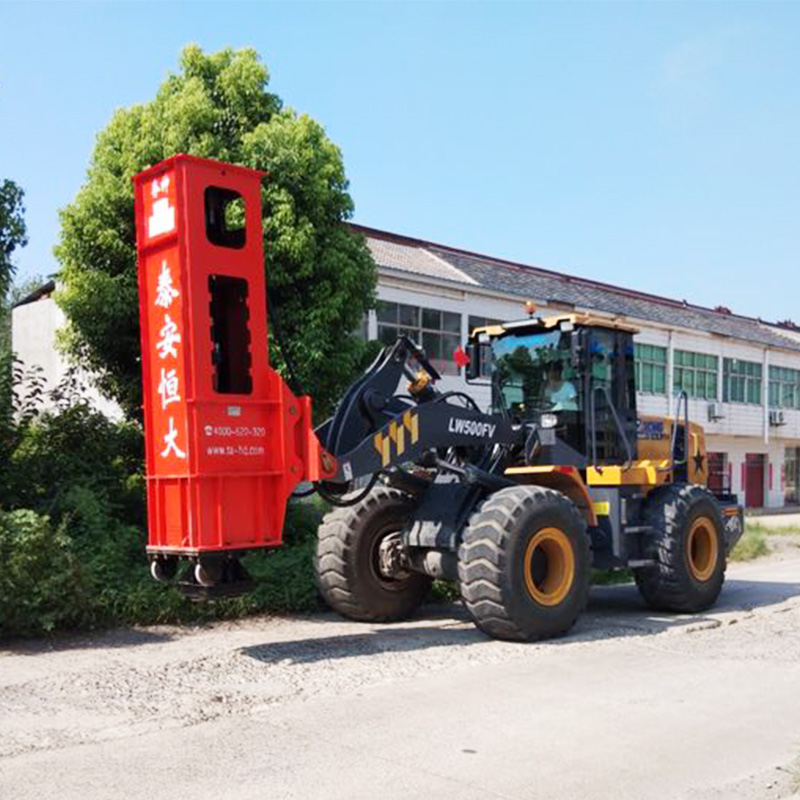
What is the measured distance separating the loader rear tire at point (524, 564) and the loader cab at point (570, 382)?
4.67 ft

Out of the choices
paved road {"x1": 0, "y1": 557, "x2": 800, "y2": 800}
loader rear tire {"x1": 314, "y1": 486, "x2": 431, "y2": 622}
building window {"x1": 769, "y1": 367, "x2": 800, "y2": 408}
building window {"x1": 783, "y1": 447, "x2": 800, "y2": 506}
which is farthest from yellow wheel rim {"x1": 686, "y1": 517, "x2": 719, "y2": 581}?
building window {"x1": 783, "y1": 447, "x2": 800, "y2": 506}

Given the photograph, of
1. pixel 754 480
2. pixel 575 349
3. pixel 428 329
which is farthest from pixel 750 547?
pixel 754 480

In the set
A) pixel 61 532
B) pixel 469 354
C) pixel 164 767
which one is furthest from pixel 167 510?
pixel 469 354

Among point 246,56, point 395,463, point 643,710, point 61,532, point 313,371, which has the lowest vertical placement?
point 643,710

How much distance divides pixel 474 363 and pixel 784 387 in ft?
117

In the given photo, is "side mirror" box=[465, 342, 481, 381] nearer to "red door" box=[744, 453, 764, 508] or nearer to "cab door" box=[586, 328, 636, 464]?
"cab door" box=[586, 328, 636, 464]

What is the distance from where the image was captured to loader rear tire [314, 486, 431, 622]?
10070 millimetres

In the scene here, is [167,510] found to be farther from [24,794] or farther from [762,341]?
[762,341]

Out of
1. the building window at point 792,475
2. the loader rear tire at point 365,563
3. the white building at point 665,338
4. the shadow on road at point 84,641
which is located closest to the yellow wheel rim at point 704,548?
the loader rear tire at point 365,563

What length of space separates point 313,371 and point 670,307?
28395mm

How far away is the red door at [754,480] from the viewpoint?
42062 millimetres

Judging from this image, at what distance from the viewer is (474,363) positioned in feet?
38.5

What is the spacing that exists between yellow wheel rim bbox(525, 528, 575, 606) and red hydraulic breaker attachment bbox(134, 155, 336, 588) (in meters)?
2.21

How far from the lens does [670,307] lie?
39656 millimetres
